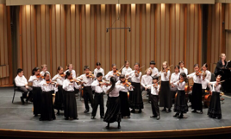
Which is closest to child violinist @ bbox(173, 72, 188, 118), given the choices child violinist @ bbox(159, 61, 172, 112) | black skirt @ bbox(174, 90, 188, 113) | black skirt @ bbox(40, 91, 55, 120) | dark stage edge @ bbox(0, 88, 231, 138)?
black skirt @ bbox(174, 90, 188, 113)

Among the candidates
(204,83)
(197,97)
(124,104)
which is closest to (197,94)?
(197,97)

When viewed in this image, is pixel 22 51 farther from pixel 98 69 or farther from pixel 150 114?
pixel 150 114

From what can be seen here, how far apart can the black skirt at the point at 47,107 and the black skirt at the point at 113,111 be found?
4.54ft

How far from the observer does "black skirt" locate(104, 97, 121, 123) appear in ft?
24.7

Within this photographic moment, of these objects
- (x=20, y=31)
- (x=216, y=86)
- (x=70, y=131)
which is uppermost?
(x=20, y=31)

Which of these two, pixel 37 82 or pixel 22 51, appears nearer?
pixel 37 82

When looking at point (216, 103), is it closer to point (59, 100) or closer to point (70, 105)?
point (70, 105)

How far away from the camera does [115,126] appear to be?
25.3ft

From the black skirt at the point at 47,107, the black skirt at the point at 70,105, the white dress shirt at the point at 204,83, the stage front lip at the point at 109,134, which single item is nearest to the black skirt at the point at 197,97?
the white dress shirt at the point at 204,83

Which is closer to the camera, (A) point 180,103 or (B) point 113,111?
(B) point 113,111

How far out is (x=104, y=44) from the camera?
1228 centimetres

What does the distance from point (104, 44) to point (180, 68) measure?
337 cm

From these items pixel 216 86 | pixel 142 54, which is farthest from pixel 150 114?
pixel 142 54

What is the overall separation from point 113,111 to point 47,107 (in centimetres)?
158
